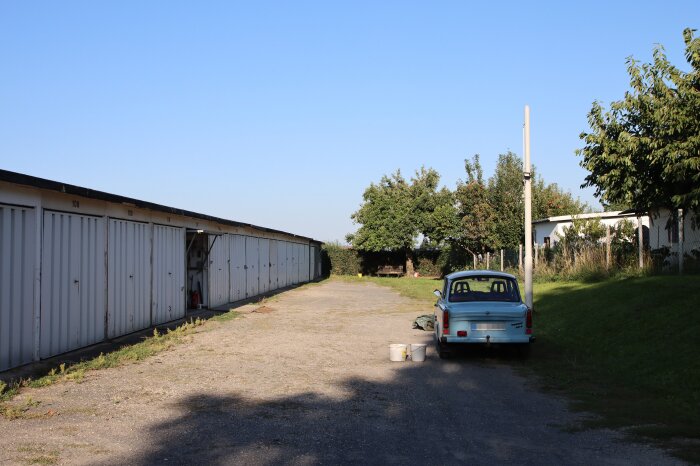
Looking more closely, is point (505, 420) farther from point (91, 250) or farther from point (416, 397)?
point (91, 250)

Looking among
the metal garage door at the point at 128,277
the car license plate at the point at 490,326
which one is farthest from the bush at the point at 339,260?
the car license plate at the point at 490,326

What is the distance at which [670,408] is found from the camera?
25.9 ft

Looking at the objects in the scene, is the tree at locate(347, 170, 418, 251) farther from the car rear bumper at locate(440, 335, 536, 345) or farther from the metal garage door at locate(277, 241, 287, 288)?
the car rear bumper at locate(440, 335, 536, 345)

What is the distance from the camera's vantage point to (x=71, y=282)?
40.3 ft

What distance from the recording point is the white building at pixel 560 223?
30122 mm

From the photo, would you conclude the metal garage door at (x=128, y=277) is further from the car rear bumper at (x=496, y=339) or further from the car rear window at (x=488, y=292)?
the car rear bumper at (x=496, y=339)

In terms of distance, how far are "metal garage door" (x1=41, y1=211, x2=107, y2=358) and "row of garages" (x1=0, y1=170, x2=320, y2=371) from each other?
0.06 ft

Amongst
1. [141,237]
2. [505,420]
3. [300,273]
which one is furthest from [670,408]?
[300,273]

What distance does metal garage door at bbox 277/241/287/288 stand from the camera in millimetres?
37469

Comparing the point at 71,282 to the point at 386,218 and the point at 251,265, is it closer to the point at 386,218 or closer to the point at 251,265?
the point at 251,265

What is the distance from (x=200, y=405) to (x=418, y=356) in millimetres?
4866

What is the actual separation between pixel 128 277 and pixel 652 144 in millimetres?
12164

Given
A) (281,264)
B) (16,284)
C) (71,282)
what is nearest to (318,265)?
(281,264)

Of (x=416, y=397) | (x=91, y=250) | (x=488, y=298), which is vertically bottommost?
(x=416, y=397)
